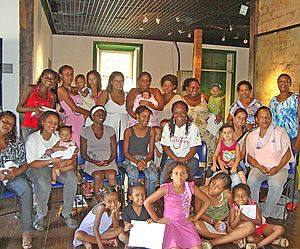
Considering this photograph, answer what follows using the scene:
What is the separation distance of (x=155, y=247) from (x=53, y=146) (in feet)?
4.86

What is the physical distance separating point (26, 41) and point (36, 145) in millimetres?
1885

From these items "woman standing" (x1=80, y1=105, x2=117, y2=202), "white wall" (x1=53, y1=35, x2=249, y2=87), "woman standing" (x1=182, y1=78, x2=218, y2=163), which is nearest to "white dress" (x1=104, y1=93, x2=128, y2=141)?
"woman standing" (x1=80, y1=105, x2=117, y2=202)

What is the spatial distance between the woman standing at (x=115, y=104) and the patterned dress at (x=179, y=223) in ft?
5.32

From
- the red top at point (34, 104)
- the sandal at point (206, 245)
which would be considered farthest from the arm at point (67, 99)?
the sandal at point (206, 245)

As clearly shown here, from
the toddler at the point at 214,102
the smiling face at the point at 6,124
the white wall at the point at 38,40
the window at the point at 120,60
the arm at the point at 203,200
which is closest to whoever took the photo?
the arm at the point at 203,200

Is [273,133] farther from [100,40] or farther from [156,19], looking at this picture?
[100,40]

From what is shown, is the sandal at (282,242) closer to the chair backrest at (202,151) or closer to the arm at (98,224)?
the chair backrest at (202,151)

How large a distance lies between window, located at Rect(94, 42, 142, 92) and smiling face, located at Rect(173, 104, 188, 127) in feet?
24.1

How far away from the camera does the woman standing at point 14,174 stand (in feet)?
12.4

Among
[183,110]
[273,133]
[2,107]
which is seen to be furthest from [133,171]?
[2,107]

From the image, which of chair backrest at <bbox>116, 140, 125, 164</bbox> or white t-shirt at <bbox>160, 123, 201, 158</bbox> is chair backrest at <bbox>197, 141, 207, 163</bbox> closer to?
white t-shirt at <bbox>160, 123, 201, 158</bbox>

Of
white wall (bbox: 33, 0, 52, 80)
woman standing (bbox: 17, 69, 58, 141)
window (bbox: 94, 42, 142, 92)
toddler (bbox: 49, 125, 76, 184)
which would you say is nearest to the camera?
toddler (bbox: 49, 125, 76, 184)

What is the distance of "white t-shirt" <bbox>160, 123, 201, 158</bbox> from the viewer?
15.6ft

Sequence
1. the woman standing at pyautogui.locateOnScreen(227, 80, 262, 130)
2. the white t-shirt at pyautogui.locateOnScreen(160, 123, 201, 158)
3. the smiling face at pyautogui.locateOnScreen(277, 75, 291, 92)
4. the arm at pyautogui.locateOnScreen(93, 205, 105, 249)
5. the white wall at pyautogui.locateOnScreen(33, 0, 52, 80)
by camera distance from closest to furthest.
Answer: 1. the arm at pyautogui.locateOnScreen(93, 205, 105, 249)
2. the white t-shirt at pyautogui.locateOnScreen(160, 123, 201, 158)
3. the smiling face at pyautogui.locateOnScreen(277, 75, 291, 92)
4. the woman standing at pyautogui.locateOnScreen(227, 80, 262, 130)
5. the white wall at pyautogui.locateOnScreen(33, 0, 52, 80)
